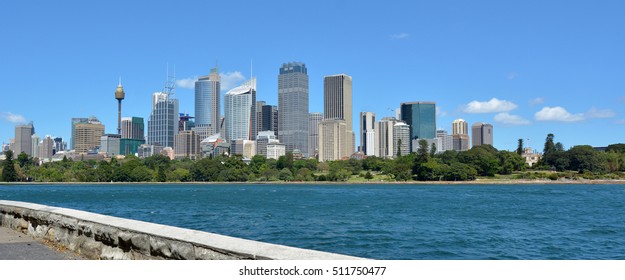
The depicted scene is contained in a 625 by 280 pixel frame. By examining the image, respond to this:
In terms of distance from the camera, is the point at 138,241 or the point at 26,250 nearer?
the point at 138,241

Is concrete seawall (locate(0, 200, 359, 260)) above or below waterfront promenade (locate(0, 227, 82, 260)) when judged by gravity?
above

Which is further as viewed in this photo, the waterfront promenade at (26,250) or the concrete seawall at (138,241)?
the waterfront promenade at (26,250)

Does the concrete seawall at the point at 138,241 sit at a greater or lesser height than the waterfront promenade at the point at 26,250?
greater

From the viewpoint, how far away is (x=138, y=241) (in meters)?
9.07

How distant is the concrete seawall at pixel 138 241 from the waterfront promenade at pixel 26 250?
0.78 feet

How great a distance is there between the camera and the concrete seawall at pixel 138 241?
23.7 ft

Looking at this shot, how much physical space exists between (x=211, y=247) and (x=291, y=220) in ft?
124

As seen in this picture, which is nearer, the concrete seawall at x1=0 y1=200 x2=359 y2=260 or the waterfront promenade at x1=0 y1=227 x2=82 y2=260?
the concrete seawall at x1=0 y1=200 x2=359 y2=260

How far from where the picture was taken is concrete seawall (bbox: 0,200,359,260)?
723 centimetres

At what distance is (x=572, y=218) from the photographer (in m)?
48.5

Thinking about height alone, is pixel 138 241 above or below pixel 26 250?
above

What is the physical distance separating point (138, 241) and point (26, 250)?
3406 millimetres

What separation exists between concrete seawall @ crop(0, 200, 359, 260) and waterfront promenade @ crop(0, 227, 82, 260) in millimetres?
239
